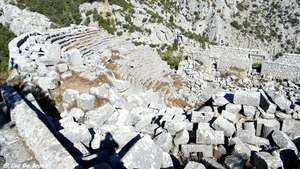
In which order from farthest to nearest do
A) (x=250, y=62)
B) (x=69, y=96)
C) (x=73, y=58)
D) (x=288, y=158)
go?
1. (x=250, y=62)
2. (x=73, y=58)
3. (x=69, y=96)
4. (x=288, y=158)

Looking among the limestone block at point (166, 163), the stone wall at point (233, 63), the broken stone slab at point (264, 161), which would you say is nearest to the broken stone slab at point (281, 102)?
the broken stone slab at point (264, 161)

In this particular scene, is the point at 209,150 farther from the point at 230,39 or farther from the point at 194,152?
the point at 230,39

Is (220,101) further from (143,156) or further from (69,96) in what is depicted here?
(69,96)

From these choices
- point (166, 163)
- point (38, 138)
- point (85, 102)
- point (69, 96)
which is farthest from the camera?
point (69, 96)

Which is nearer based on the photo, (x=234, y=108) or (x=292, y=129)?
(x=292, y=129)

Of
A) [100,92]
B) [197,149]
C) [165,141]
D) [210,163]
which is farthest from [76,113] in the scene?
[210,163]

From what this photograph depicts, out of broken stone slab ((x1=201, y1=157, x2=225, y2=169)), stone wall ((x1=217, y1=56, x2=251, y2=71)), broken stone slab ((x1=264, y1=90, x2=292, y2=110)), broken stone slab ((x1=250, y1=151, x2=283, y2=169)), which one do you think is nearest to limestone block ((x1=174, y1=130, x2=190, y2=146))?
broken stone slab ((x1=201, y1=157, x2=225, y2=169))

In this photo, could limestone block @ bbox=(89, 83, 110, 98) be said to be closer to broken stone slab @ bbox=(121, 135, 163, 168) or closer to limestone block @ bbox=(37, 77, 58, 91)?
limestone block @ bbox=(37, 77, 58, 91)
